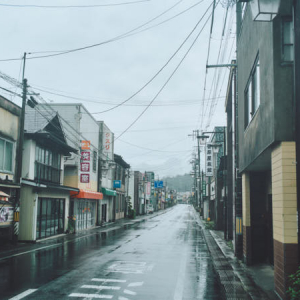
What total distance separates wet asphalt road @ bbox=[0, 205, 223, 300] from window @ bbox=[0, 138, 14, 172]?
16.3 feet

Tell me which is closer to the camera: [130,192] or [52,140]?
[52,140]

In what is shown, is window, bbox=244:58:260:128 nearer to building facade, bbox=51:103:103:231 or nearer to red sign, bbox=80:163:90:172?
building facade, bbox=51:103:103:231

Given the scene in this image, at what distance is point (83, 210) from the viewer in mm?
33719

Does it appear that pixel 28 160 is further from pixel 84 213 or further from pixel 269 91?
pixel 269 91

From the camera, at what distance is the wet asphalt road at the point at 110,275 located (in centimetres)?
941

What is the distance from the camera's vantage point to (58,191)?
2698 cm

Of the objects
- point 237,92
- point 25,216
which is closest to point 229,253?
point 237,92

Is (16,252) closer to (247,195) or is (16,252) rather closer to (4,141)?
(4,141)

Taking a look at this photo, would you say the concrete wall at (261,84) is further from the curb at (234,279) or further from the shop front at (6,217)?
the shop front at (6,217)

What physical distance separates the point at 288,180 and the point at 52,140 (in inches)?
740

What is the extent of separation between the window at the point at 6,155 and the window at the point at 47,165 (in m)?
3.12

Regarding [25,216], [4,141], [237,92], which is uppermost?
[237,92]

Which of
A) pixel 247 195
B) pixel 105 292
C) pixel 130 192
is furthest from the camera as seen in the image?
pixel 130 192

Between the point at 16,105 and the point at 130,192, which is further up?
the point at 16,105
